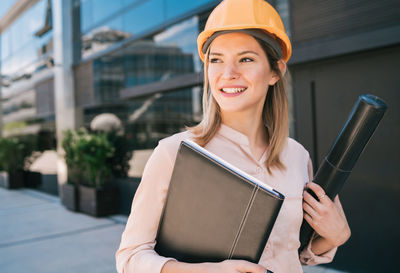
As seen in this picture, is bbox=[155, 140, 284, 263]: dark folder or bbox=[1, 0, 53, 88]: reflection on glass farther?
bbox=[1, 0, 53, 88]: reflection on glass

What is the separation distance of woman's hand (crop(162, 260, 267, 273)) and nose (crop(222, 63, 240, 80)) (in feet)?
1.81

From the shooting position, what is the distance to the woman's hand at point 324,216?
3.47 feet

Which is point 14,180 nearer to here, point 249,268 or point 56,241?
point 56,241

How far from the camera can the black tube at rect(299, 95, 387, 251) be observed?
89 cm

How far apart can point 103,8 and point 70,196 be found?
14.2 feet

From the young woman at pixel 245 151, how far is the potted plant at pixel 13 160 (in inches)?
440

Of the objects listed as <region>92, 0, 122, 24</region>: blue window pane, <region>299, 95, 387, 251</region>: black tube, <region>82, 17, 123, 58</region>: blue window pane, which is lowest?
<region>299, 95, 387, 251</region>: black tube

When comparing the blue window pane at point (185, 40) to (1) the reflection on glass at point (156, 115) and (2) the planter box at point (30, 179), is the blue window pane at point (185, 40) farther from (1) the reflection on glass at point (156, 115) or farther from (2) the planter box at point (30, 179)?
(2) the planter box at point (30, 179)

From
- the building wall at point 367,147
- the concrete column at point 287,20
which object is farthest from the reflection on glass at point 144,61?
the building wall at point 367,147

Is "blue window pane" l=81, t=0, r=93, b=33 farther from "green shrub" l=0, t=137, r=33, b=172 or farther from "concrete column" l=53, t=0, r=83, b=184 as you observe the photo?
"green shrub" l=0, t=137, r=33, b=172

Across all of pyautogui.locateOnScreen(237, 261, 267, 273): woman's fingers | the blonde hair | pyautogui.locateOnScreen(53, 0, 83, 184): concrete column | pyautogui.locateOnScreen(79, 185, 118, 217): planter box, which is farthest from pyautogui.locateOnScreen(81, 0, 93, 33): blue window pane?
pyautogui.locateOnScreen(237, 261, 267, 273): woman's fingers

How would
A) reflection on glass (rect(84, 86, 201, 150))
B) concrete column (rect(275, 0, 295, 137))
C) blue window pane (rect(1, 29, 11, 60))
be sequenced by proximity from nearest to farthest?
1. concrete column (rect(275, 0, 295, 137))
2. reflection on glass (rect(84, 86, 201, 150))
3. blue window pane (rect(1, 29, 11, 60))

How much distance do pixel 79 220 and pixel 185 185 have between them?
248 inches

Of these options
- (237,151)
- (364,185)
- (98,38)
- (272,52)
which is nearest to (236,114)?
(237,151)
